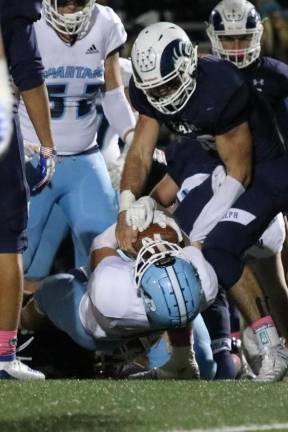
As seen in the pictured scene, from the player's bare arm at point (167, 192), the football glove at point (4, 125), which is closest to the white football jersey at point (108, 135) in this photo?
the player's bare arm at point (167, 192)

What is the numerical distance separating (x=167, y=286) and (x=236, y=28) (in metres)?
2.59

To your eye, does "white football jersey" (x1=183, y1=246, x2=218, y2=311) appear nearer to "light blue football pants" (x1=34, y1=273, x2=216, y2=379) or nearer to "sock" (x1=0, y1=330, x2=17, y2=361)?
"light blue football pants" (x1=34, y1=273, x2=216, y2=379)

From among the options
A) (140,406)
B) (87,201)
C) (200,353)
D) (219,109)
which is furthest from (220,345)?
(140,406)

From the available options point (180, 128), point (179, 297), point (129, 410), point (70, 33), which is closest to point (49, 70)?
point (70, 33)

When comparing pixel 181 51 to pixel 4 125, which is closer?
pixel 4 125

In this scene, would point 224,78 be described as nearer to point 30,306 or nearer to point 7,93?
point 30,306

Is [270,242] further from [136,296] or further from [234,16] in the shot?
[234,16]

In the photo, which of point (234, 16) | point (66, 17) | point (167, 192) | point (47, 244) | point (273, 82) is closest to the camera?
point (167, 192)

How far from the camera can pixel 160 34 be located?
20.4ft

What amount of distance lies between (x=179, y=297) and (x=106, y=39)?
1.95 meters

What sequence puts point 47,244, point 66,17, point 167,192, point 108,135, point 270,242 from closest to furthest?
point 270,242 < point 167,192 < point 66,17 < point 47,244 < point 108,135

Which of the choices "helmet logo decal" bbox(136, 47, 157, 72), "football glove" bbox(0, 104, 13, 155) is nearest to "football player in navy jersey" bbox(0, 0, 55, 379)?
"helmet logo decal" bbox(136, 47, 157, 72)

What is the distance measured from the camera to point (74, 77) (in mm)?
7203

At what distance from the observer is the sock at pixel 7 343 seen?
5821 millimetres
